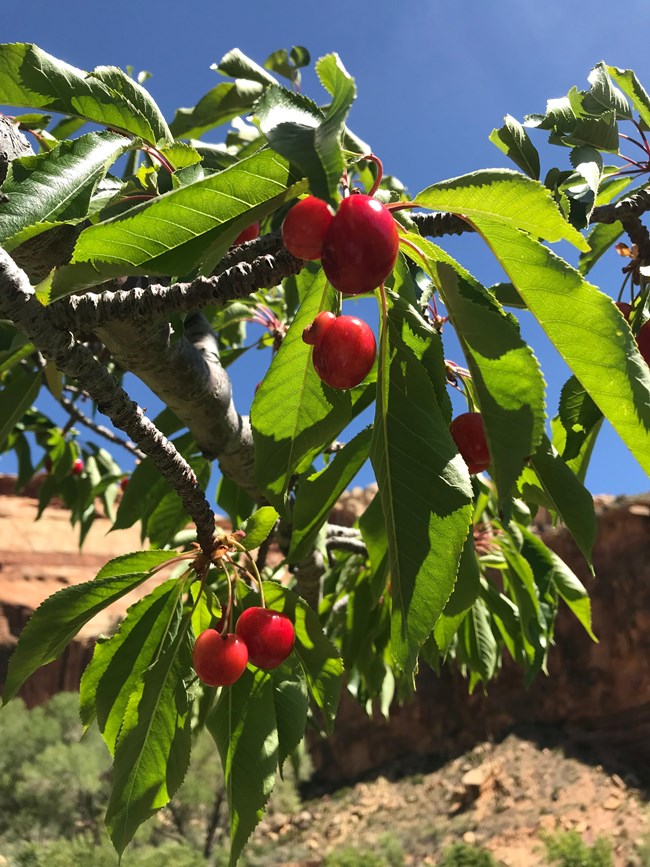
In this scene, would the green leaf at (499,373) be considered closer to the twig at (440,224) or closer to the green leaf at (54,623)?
the twig at (440,224)

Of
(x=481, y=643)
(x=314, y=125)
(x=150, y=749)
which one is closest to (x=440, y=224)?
(x=314, y=125)

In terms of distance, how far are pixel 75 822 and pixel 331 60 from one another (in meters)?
15.3

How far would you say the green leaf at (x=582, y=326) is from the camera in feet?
2.49

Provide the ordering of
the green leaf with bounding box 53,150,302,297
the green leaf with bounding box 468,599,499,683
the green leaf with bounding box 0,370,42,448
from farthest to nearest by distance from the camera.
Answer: the green leaf with bounding box 468,599,499,683 → the green leaf with bounding box 0,370,42,448 → the green leaf with bounding box 53,150,302,297

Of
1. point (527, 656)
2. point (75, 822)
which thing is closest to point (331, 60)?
point (527, 656)

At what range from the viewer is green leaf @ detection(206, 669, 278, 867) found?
4.38 ft

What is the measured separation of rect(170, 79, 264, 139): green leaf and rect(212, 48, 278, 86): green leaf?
2 centimetres

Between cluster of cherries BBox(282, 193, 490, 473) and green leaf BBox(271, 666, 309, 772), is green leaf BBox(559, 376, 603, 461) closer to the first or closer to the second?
cluster of cherries BBox(282, 193, 490, 473)

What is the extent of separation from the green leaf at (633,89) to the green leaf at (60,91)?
1.05 meters

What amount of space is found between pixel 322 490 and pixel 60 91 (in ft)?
2.44

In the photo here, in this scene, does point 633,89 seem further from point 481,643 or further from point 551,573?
point 481,643

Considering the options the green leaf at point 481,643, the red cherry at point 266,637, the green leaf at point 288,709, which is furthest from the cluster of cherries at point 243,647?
the green leaf at point 481,643

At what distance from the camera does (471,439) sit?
1183 millimetres

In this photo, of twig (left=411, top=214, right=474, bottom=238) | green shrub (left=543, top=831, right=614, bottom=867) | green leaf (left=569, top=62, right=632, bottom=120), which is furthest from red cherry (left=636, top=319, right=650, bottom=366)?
green shrub (left=543, top=831, right=614, bottom=867)
